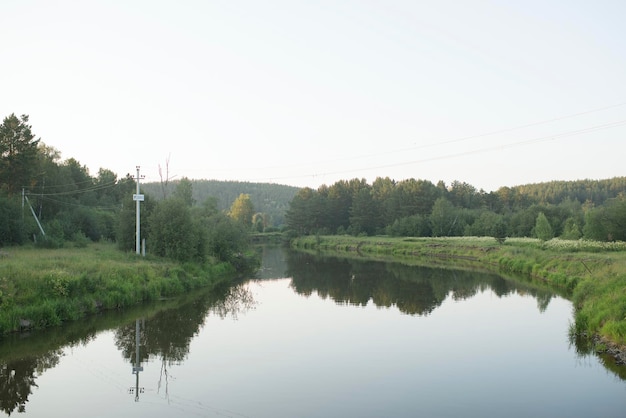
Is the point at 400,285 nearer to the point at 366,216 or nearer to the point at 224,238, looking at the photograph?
the point at 224,238

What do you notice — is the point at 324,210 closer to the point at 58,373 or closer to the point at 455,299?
the point at 455,299

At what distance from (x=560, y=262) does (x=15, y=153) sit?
44.1 metres

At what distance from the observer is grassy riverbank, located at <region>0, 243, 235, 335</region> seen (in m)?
19.4

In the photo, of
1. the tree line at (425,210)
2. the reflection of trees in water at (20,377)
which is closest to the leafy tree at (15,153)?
the reflection of trees in water at (20,377)

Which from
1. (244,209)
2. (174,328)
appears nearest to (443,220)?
(244,209)

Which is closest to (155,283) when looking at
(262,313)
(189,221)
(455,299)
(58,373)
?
(262,313)

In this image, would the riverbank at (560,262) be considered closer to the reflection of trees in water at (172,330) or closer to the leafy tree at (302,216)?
the leafy tree at (302,216)

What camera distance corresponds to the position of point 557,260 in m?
37.9

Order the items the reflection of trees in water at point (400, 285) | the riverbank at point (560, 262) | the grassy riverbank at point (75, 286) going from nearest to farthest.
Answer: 1. the riverbank at point (560, 262)
2. the grassy riverbank at point (75, 286)
3. the reflection of trees in water at point (400, 285)

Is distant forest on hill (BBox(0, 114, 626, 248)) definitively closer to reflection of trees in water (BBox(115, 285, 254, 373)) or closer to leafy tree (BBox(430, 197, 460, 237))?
leafy tree (BBox(430, 197, 460, 237))

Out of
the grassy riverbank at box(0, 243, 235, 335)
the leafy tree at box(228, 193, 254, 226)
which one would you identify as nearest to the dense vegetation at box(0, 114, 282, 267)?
the grassy riverbank at box(0, 243, 235, 335)

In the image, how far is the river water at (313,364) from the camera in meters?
12.7

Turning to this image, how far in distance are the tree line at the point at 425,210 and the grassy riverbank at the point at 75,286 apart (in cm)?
4188

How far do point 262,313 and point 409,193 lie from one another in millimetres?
74248
